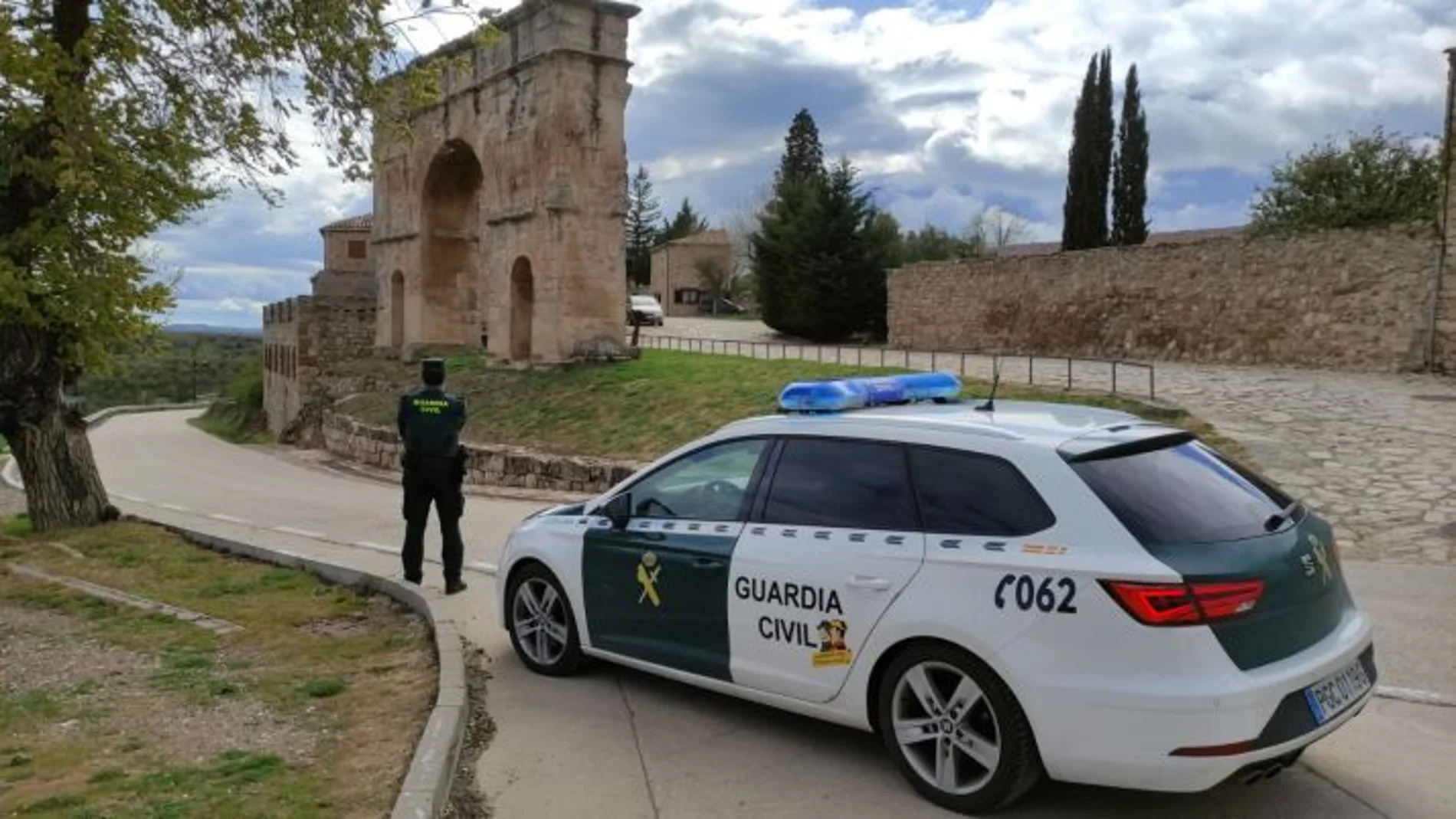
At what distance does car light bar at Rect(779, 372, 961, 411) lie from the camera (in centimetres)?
550

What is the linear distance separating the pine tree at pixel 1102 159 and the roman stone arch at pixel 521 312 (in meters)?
25.1

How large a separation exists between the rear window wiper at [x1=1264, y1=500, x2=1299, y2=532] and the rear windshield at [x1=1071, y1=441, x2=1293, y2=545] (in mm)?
17

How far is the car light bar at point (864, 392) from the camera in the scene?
550 cm

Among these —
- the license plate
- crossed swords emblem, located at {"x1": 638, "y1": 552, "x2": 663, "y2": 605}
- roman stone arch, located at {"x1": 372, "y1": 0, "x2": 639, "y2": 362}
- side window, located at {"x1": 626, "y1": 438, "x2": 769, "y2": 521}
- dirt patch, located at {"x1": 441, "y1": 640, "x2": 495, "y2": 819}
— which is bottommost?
dirt patch, located at {"x1": 441, "y1": 640, "x2": 495, "y2": 819}

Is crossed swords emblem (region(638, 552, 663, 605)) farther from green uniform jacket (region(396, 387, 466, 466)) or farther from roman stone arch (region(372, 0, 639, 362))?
roman stone arch (region(372, 0, 639, 362))

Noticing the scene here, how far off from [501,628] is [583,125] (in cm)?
2017

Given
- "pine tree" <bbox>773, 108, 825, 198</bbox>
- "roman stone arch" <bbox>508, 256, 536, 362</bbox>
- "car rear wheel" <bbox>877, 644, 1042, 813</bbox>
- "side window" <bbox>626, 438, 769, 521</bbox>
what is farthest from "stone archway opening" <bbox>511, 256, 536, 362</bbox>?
"pine tree" <bbox>773, 108, 825, 198</bbox>

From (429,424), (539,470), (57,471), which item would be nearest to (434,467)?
(429,424)

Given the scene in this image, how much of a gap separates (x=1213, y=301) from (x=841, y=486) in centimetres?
2256

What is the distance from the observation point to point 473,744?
5414 mm

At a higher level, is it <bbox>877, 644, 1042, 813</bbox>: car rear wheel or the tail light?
the tail light

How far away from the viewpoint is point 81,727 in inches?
223

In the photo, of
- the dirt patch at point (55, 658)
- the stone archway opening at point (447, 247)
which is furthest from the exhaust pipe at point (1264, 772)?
the stone archway opening at point (447, 247)

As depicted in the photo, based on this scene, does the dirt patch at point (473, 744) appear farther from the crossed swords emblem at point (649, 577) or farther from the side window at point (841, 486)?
the side window at point (841, 486)
